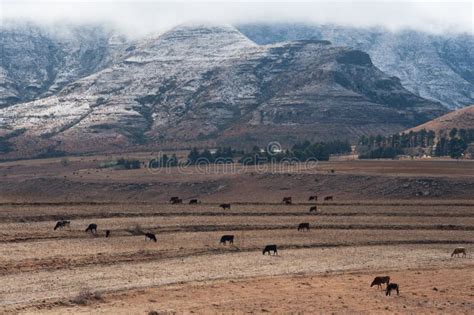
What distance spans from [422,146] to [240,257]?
144m

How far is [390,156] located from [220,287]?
5454 inches

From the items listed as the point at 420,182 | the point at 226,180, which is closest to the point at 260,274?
the point at 420,182

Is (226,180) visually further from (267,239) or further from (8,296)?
(8,296)

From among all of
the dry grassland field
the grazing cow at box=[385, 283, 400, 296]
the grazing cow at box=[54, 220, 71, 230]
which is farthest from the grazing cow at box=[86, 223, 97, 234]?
the grazing cow at box=[385, 283, 400, 296]

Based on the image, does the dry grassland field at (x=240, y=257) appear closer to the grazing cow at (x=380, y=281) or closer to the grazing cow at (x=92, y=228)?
the grazing cow at (x=92, y=228)

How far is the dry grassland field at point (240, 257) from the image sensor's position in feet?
146

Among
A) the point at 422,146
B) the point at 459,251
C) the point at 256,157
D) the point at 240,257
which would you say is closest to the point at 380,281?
the point at 240,257

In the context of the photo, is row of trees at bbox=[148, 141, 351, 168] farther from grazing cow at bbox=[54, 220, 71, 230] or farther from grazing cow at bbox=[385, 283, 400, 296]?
grazing cow at bbox=[385, 283, 400, 296]

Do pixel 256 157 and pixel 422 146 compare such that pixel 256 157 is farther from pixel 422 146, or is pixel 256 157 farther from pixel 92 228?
pixel 92 228

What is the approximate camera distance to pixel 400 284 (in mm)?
51250

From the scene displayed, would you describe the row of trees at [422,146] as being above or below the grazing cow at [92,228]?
above

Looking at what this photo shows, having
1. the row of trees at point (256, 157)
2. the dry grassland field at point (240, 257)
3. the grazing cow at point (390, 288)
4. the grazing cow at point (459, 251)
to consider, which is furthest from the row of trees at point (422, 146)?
the grazing cow at point (390, 288)

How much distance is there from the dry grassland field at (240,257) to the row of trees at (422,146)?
58.2 metres

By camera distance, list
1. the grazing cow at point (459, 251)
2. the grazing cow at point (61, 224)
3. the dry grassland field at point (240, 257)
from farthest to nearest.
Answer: the grazing cow at point (61, 224)
the grazing cow at point (459, 251)
the dry grassland field at point (240, 257)
